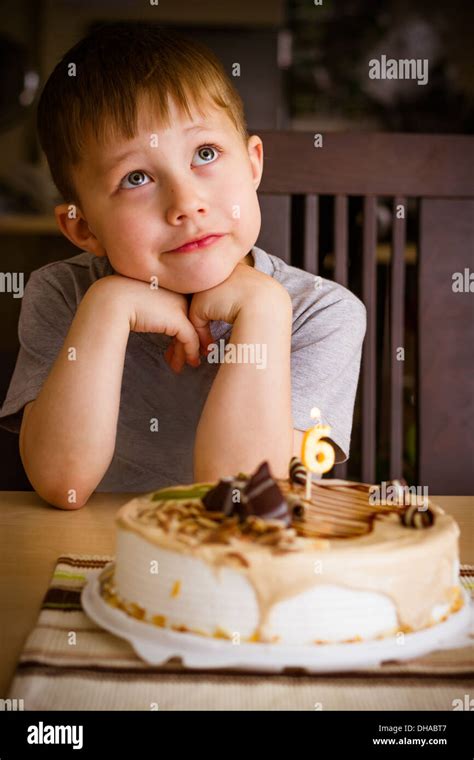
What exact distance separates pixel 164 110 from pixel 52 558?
61 cm

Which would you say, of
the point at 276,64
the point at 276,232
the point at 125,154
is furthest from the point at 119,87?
the point at 276,64

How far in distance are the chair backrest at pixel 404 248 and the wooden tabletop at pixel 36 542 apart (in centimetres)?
36

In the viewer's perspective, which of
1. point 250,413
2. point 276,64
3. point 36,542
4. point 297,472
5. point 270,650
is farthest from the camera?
point 276,64

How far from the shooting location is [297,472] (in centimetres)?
86

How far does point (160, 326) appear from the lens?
1197 millimetres

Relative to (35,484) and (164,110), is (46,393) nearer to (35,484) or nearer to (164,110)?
(35,484)

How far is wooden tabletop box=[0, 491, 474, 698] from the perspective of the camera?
75cm

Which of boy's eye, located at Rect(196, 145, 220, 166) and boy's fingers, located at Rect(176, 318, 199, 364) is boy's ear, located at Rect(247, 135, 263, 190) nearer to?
boy's eye, located at Rect(196, 145, 220, 166)

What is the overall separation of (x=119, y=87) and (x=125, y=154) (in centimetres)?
9

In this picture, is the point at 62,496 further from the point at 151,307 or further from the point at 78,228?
the point at 78,228

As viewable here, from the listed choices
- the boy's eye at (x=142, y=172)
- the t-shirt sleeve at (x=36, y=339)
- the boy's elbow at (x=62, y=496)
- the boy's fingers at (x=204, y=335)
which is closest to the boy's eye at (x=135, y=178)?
the boy's eye at (x=142, y=172)

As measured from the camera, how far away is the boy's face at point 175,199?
46.6 inches

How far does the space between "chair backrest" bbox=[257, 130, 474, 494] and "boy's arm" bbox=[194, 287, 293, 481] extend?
0.45m

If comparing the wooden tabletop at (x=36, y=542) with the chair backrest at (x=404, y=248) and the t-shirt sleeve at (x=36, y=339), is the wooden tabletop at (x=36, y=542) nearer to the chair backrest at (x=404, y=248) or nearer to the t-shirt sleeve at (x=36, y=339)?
the t-shirt sleeve at (x=36, y=339)
